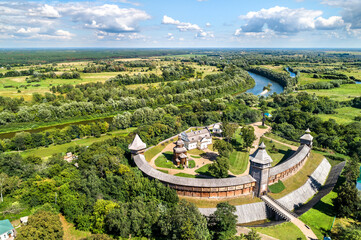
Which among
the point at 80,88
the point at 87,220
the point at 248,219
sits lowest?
the point at 248,219

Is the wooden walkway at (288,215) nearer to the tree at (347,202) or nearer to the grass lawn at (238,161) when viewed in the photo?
the tree at (347,202)

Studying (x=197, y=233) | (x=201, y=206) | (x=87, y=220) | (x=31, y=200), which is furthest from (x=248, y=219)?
(x=31, y=200)

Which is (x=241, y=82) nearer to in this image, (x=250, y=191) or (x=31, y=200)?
(x=250, y=191)

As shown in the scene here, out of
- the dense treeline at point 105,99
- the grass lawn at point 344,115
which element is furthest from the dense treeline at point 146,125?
the grass lawn at point 344,115

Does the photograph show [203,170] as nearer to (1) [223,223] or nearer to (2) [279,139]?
(1) [223,223]

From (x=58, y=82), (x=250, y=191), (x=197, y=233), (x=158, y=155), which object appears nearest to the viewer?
(x=197, y=233)

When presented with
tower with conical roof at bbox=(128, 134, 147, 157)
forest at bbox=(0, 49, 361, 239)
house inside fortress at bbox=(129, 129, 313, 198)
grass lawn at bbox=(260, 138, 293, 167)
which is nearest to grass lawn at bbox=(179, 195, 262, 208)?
house inside fortress at bbox=(129, 129, 313, 198)

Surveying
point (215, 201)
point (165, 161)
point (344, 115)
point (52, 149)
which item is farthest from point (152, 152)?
point (344, 115)
